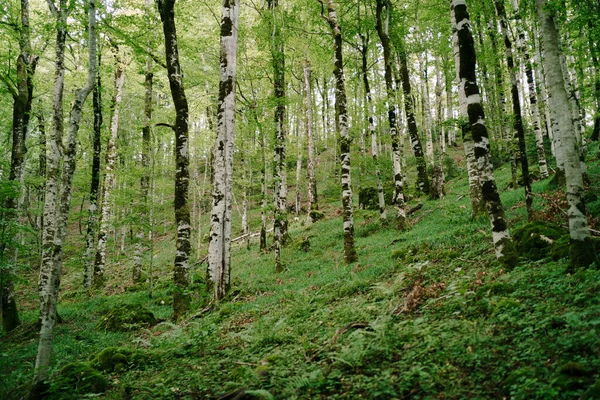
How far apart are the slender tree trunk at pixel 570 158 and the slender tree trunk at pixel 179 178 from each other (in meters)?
9.35

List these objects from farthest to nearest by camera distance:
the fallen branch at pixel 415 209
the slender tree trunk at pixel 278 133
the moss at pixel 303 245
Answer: the fallen branch at pixel 415 209 < the moss at pixel 303 245 < the slender tree trunk at pixel 278 133

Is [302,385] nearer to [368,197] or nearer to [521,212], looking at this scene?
[521,212]

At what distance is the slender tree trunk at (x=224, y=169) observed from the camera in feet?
34.2

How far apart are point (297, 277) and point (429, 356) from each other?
9.18m

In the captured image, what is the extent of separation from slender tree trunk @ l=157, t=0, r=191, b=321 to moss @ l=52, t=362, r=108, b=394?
156 inches

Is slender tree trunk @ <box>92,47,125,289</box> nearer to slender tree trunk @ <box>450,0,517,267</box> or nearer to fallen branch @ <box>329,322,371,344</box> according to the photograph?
fallen branch @ <box>329,322,371,344</box>

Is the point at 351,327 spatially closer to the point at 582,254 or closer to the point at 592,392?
the point at 592,392

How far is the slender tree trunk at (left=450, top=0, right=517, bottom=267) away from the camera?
277 inches

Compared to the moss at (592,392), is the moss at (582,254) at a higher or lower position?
higher

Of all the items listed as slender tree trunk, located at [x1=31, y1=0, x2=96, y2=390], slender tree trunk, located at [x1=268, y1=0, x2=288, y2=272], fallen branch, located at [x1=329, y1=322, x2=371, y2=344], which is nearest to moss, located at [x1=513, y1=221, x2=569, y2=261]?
fallen branch, located at [x1=329, y1=322, x2=371, y2=344]

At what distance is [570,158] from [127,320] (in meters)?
12.2

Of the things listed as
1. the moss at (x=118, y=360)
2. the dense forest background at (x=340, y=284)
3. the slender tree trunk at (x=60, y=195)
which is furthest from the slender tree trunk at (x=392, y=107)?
the moss at (x=118, y=360)

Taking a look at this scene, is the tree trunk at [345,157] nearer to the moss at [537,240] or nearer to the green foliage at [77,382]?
the moss at [537,240]

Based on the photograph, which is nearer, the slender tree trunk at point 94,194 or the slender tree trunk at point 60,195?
the slender tree trunk at point 60,195
